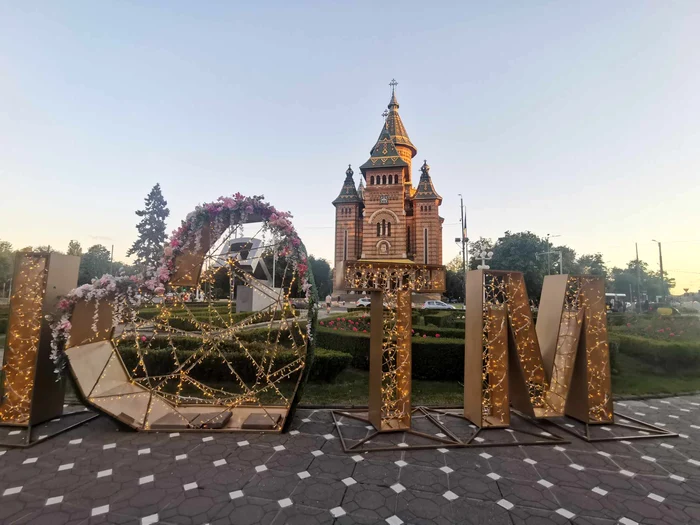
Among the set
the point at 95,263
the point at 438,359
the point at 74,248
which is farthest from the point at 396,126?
the point at 74,248

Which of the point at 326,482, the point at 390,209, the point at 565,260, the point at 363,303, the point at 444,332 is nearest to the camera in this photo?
the point at 326,482

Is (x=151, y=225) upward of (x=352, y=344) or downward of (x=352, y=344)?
upward

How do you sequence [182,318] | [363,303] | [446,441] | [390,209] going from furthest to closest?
1. [390,209]
2. [363,303]
3. [182,318]
4. [446,441]

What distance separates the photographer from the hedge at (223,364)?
27.3 feet

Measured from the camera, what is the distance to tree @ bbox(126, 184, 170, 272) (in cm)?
3750

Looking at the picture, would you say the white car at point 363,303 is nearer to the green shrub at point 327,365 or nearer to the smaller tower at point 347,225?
the smaller tower at point 347,225

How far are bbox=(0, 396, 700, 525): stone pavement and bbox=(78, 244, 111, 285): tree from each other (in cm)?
4346

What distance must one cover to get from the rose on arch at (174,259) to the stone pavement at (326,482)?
1.69m

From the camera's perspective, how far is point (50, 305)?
5.47 m

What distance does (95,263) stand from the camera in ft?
151

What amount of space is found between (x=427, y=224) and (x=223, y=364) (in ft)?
Answer: 101

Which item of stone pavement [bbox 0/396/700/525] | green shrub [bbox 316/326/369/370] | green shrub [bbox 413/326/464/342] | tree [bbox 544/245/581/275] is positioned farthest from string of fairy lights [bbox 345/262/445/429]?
tree [bbox 544/245/581/275]

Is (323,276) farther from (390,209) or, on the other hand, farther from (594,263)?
(594,263)

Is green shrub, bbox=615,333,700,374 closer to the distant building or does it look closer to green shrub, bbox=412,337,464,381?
green shrub, bbox=412,337,464,381
